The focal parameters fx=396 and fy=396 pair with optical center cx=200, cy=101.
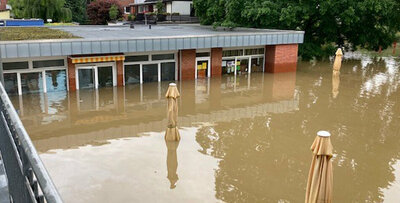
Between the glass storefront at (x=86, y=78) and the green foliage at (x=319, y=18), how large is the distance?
11.8 meters

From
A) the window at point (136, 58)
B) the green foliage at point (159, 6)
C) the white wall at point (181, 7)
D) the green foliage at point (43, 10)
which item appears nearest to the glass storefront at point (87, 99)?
the window at point (136, 58)

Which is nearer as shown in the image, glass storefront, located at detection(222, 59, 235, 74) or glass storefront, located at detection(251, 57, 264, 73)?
glass storefront, located at detection(222, 59, 235, 74)

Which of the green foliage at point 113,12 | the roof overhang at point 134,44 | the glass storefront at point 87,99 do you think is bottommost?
the glass storefront at point 87,99

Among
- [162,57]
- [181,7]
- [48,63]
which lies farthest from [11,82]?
[181,7]

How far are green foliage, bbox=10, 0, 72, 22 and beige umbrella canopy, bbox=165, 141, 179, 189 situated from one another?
33.6m

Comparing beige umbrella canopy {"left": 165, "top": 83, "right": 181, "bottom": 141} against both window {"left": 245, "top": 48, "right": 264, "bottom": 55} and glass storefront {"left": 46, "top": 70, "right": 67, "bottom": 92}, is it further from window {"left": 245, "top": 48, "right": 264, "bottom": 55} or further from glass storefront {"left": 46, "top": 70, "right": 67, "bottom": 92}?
window {"left": 245, "top": 48, "right": 264, "bottom": 55}

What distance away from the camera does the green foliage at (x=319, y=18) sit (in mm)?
26797

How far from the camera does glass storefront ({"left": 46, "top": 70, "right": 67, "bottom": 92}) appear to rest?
19078 millimetres

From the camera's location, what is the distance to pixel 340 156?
11578mm

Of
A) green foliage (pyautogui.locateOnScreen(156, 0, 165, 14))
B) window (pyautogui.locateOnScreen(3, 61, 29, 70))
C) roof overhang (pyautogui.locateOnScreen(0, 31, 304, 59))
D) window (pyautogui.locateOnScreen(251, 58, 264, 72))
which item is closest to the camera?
→ roof overhang (pyautogui.locateOnScreen(0, 31, 304, 59))

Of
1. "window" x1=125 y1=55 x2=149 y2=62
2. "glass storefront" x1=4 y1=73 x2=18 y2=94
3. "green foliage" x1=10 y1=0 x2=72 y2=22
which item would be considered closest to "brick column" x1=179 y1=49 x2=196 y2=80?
"window" x1=125 y1=55 x2=149 y2=62

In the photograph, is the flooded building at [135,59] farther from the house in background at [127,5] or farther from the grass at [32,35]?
the house in background at [127,5]

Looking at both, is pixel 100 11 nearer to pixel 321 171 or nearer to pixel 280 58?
pixel 280 58

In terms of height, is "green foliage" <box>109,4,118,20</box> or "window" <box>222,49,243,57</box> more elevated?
"green foliage" <box>109,4,118,20</box>
